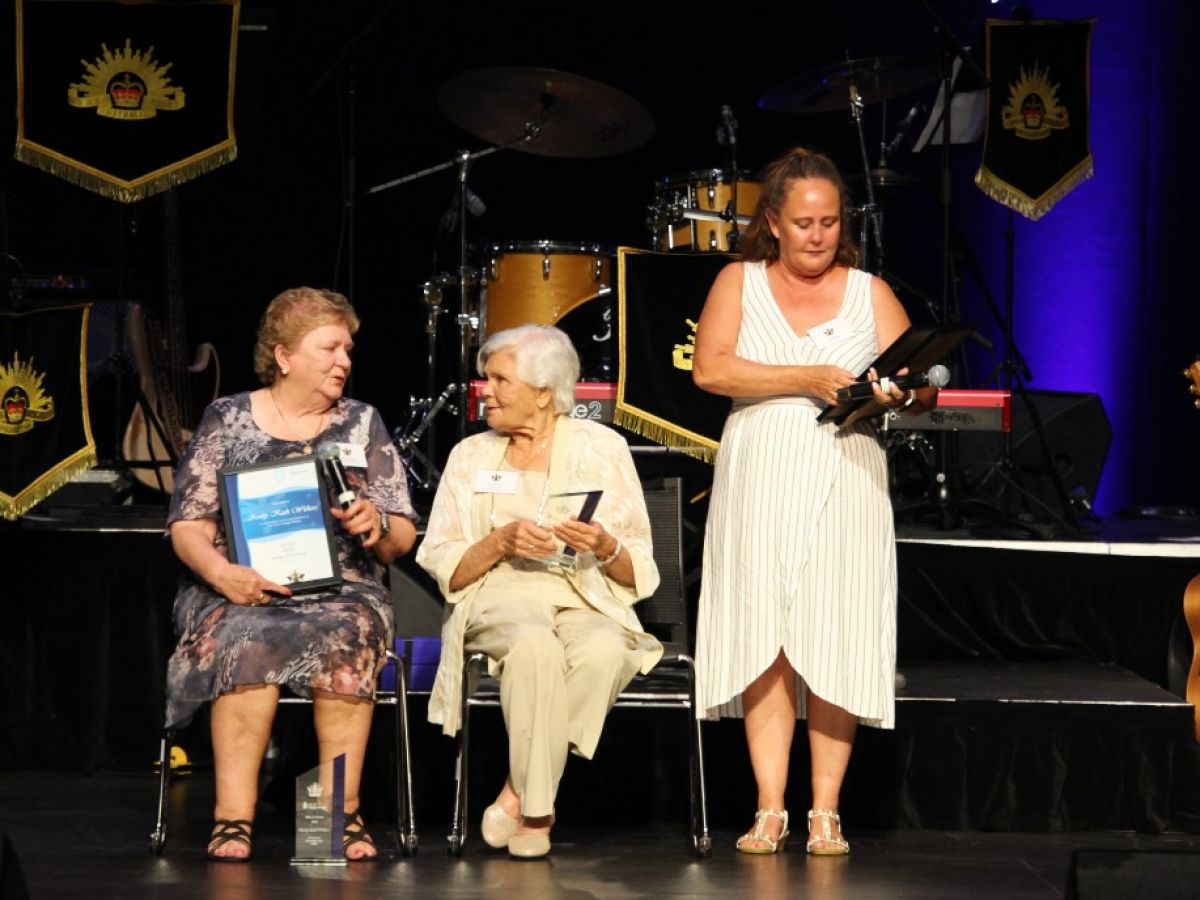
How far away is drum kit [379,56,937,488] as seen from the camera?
6887 millimetres

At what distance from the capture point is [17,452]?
17.6 ft

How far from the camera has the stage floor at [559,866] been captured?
12.6ft

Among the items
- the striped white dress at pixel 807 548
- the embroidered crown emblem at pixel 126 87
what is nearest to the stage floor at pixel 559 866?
the striped white dress at pixel 807 548

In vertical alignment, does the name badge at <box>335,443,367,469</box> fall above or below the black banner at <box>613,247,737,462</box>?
below

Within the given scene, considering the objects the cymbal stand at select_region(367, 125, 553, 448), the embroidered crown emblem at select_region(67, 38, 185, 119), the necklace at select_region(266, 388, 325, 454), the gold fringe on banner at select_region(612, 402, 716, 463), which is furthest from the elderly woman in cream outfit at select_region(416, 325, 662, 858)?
the cymbal stand at select_region(367, 125, 553, 448)

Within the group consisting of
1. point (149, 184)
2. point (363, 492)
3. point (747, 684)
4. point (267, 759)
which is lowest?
point (267, 759)

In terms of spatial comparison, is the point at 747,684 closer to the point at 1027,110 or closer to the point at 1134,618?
the point at 1134,618

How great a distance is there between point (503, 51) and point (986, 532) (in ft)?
12.4

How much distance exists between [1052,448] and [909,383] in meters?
3.42

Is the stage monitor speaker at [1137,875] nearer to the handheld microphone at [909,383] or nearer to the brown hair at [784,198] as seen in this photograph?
the handheld microphone at [909,383]

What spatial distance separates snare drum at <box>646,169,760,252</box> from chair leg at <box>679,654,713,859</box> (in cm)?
276

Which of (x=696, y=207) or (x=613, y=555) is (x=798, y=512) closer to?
(x=613, y=555)

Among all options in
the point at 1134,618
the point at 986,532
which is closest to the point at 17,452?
the point at 986,532

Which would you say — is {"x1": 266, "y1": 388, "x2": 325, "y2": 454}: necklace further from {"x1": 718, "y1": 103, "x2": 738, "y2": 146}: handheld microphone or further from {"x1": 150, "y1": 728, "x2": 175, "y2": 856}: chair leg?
{"x1": 718, "y1": 103, "x2": 738, "y2": 146}: handheld microphone
